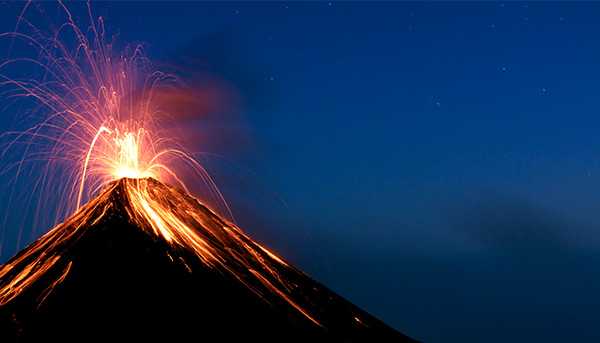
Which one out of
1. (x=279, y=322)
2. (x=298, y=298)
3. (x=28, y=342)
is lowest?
(x=28, y=342)

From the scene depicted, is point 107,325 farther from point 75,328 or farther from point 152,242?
point 152,242

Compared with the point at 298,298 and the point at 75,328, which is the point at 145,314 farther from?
the point at 298,298

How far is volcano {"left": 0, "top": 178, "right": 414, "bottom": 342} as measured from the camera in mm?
13219

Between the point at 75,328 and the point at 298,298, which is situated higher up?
the point at 298,298

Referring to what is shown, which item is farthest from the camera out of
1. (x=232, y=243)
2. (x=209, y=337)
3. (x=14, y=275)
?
(x=232, y=243)

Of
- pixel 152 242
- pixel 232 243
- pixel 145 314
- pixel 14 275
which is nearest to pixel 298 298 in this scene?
pixel 232 243

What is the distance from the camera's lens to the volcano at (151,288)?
13219 mm

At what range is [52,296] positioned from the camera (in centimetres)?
1364

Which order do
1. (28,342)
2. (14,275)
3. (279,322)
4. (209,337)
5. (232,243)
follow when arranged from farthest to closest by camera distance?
(232,243) → (14,275) → (279,322) → (209,337) → (28,342)

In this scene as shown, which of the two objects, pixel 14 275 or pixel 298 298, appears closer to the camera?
pixel 14 275

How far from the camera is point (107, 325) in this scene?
13.0 meters

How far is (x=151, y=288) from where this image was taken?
1427cm

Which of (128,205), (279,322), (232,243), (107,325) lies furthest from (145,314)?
(232,243)

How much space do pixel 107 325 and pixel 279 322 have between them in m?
3.53
